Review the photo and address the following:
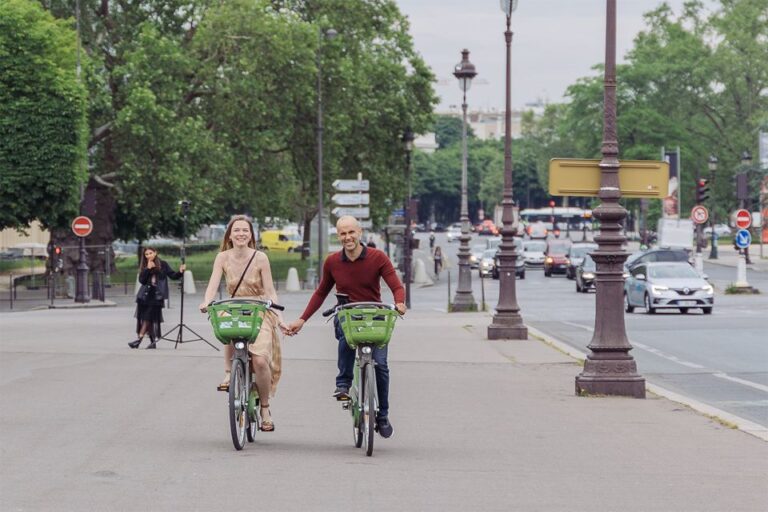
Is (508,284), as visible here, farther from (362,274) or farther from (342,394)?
(362,274)

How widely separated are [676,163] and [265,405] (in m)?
83.7

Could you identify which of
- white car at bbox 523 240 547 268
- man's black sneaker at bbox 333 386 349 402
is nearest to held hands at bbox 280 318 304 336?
man's black sneaker at bbox 333 386 349 402

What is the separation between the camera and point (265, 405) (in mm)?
12203

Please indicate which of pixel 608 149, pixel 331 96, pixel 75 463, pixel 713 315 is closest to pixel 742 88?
pixel 331 96

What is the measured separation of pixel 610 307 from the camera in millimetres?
16281

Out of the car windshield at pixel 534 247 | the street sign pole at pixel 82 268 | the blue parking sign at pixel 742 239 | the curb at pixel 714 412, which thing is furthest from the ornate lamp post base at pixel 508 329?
the car windshield at pixel 534 247

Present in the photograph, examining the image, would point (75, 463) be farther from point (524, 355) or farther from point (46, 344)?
point (46, 344)

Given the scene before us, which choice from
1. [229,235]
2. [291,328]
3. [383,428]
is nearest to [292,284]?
[229,235]

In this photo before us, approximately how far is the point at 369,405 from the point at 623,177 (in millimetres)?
6324

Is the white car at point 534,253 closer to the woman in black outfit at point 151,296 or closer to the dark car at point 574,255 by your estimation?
the dark car at point 574,255

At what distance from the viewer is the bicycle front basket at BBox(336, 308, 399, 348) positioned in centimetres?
1109

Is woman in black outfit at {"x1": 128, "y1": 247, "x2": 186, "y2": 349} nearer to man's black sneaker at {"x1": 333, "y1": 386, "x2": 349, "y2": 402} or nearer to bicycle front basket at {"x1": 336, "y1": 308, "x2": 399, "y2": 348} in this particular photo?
man's black sneaker at {"x1": 333, "y1": 386, "x2": 349, "y2": 402}

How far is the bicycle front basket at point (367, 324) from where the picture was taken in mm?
11094

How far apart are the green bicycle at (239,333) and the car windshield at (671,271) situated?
1159 inches
